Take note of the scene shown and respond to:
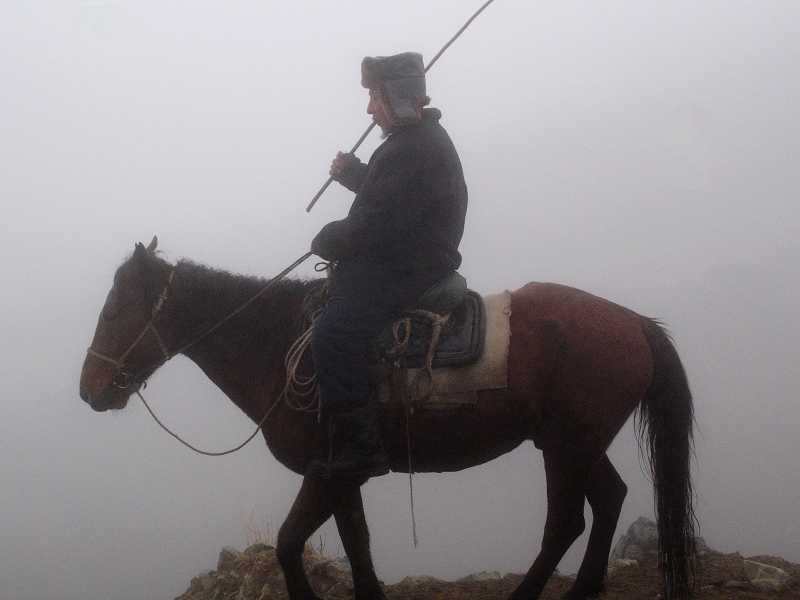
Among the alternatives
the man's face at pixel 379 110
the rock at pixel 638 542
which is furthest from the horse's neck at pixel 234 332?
the rock at pixel 638 542

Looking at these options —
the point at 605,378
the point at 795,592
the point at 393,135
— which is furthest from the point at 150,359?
the point at 795,592

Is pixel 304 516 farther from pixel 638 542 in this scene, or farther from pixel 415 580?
pixel 638 542

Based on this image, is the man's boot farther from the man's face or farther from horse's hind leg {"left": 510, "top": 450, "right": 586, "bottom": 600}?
the man's face

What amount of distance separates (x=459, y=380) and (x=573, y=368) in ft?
1.76

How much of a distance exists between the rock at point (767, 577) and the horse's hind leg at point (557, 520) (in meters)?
1.40

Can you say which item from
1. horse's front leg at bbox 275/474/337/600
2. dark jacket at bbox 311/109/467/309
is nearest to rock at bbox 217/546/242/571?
horse's front leg at bbox 275/474/337/600

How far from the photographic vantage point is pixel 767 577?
13.0ft

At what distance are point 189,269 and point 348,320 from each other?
0.96 meters

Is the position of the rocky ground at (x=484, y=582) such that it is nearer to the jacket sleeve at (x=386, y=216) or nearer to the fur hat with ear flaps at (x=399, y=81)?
the jacket sleeve at (x=386, y=216)

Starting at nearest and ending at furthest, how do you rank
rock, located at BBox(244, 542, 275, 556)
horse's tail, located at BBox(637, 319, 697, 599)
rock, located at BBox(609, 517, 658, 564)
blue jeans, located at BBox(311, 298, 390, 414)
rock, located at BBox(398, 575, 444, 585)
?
blue jeans, located at BBox(311, 298, 390, 414)
horse's tail, located at BBox(637, 319, 697, 599)
rock, located at BBox(244, 542, 275, 556)
rock, located at BBox(398, 575, 444, 585)
rock, located at BBox(609, 517, 658, 564)

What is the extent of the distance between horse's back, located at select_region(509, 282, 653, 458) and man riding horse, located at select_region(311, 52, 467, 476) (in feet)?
1.81

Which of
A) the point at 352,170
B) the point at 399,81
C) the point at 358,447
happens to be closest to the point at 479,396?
the point at 358,447

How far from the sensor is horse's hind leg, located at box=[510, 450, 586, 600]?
3270 mm

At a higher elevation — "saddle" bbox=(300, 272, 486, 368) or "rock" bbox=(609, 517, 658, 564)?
"saddle" bbox=(300, 272, 486, 368)
